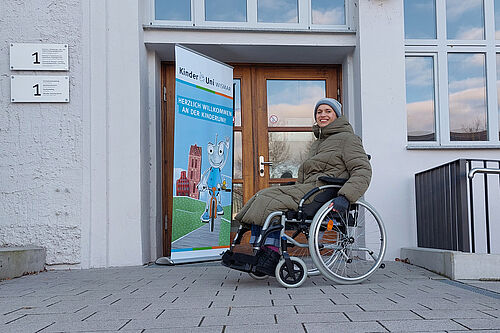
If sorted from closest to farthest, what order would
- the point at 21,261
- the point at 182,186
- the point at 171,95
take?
1. the point at 21,261
2. the point at 182,186
3. the point at 171,95

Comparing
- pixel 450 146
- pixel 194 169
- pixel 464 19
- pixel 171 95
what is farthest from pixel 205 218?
pixel 464 19

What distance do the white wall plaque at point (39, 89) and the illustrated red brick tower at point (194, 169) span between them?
136 centimetres

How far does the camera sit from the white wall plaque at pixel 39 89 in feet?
17.4

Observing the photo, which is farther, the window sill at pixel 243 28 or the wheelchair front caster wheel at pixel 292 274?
the window sill at pixel 243 28

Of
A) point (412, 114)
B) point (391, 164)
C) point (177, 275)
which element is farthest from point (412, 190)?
point (177, 275)

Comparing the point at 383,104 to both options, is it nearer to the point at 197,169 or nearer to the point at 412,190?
the point at 412,190

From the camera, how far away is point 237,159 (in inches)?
244

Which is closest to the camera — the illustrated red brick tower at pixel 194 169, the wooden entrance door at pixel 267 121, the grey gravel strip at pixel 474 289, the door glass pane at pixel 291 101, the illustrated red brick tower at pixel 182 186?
the grey gravel strip at pixel 474 289

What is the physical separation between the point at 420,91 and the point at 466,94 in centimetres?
52

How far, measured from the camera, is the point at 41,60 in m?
5.36

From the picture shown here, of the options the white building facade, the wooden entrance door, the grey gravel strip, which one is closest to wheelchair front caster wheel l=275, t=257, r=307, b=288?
the grey gravel strip

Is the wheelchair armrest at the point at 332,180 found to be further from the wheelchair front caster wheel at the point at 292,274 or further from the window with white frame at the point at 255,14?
the window with white frame at the point at 255,14

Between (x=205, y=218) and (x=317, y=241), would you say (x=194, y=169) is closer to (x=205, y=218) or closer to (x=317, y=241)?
(x=205, y=218)

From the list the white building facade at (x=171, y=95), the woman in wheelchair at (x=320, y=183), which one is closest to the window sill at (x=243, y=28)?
the white building facade at (x=171, y=95)
